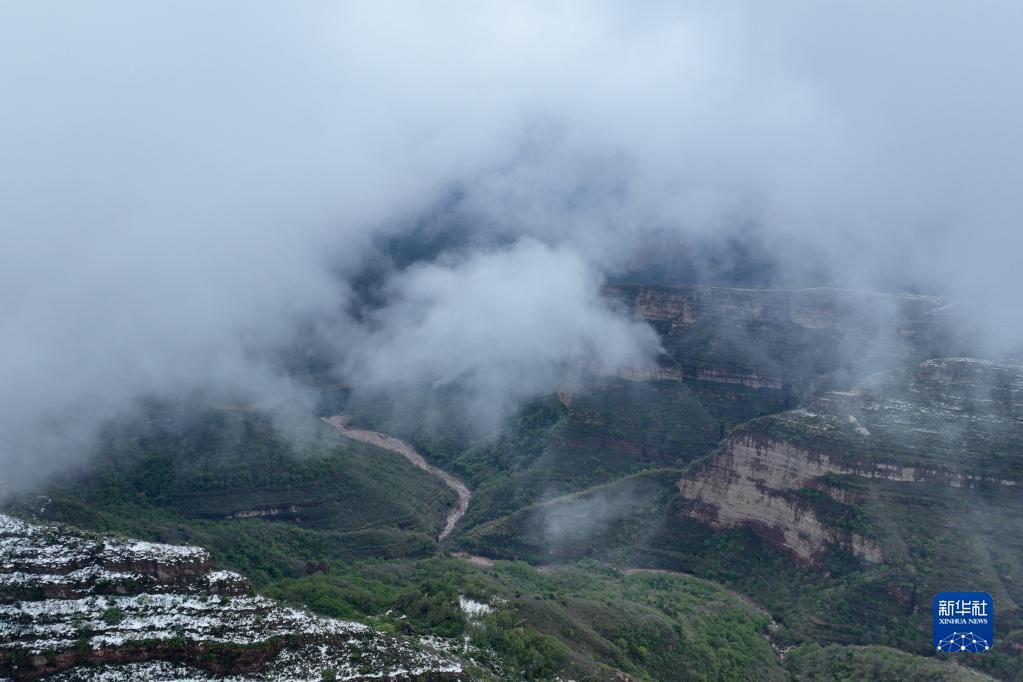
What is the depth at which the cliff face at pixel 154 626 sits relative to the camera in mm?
51000

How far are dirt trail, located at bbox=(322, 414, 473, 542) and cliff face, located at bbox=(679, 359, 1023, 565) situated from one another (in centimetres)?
4175

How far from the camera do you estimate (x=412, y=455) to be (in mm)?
157750

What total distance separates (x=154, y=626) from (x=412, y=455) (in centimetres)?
10468

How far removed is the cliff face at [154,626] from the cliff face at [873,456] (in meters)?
53.6

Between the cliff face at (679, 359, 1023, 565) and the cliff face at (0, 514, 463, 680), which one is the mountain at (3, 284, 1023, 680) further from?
the cliff face at (0, 514, 463, 680)

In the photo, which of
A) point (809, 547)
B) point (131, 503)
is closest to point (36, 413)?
point (131, 503)

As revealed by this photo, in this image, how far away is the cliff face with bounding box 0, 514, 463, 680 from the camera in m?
51.0

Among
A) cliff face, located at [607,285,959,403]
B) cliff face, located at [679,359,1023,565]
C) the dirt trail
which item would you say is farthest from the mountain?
the dirt trail

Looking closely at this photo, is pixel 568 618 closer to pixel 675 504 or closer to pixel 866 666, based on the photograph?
pixel 866 666

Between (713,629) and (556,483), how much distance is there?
45.8m

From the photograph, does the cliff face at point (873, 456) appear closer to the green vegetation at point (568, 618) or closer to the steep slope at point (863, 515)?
the steep slope at point (863, 515)

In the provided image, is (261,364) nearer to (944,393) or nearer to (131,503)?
(131,503)

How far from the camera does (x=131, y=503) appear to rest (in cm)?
10762

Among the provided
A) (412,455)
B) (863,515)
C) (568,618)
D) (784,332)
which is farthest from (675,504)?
(412,455)
